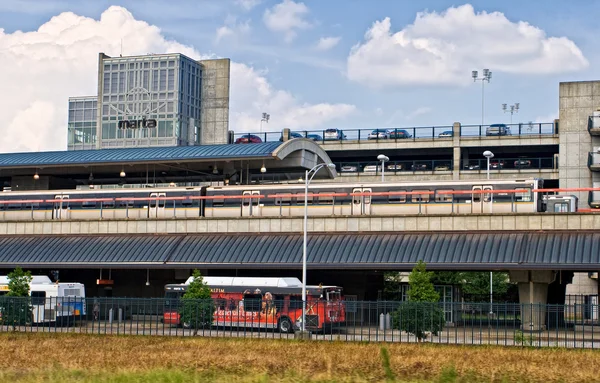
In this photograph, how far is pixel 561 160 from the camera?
9894 centimetres

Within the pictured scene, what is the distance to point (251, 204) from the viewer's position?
63.7m

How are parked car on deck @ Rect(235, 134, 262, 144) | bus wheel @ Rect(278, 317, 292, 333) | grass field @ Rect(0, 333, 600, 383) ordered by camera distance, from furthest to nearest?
1. parked car on deck @ Rect(235, 134, 262, 144)
2. bus wheel @ Rect(278, 317, 292, 333)
3. grass field @ Rect(0, 333, 600, 383)

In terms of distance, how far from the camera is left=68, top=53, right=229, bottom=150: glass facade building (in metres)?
123

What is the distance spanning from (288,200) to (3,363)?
31.4m

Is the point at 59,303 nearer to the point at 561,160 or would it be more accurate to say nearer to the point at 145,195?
the point at 145,195

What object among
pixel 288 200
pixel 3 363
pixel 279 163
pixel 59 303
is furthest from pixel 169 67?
pixel 3 363

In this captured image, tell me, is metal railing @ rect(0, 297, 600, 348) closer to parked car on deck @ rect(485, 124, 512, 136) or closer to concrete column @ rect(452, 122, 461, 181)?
concrete column @ rect(452, 122, 461, 181)

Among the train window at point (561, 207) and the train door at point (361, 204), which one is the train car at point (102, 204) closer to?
the train door at point (361, 204)

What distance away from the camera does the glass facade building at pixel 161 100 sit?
123 m

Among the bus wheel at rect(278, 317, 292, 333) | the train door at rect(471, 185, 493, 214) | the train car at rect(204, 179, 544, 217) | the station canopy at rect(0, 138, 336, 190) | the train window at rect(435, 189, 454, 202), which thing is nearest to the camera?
the bus wheel at rect(278, 317, 292, 333)

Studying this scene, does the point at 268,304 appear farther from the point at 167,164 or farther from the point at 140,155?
the point at 140,155

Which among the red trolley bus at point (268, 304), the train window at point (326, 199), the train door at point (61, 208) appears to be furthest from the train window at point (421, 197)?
the train door at point (61, 208)

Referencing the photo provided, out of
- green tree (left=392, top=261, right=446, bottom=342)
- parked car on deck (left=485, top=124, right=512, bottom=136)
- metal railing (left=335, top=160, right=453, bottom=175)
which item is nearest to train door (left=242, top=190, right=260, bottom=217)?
green tree (left=392, top=261, right=446, bottom=342)

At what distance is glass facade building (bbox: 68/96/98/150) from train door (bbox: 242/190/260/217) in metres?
71.7
